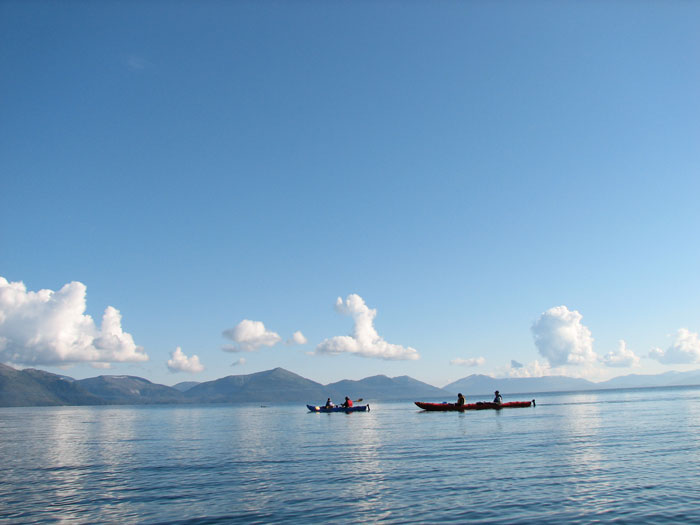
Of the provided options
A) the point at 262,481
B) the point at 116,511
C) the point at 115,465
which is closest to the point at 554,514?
the point at 262,481

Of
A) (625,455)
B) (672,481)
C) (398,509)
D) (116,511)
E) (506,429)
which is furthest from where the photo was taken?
(506,429)

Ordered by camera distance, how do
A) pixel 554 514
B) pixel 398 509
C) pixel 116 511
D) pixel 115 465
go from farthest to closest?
pixel 115 465 < pixel 116 511 < pixel 398 509 < pixel 554 514

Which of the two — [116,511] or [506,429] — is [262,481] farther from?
[506,429]

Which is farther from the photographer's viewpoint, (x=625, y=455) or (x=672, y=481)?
(x=625, y=455)

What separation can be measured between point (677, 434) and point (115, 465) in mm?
49298

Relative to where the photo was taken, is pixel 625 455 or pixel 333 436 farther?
pixel 333 436

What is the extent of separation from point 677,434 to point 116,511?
47987 mm

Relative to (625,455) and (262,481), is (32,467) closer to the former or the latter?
(262,481)

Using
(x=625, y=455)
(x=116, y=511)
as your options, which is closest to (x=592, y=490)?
(x=625, y=455)

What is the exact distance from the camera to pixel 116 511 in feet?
78.1

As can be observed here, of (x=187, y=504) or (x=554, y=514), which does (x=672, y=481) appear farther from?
(x=187, y=504)

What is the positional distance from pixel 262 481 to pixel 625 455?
2493 cm

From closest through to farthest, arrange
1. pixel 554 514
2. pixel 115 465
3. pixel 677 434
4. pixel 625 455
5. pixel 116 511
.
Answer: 1. pixel 554 514
2. pixel 116 511
3. pixel 625 455
4. pixel 115 465
5. pixel 677 434

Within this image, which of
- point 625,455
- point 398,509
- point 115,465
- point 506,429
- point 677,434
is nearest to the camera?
point 398,509
